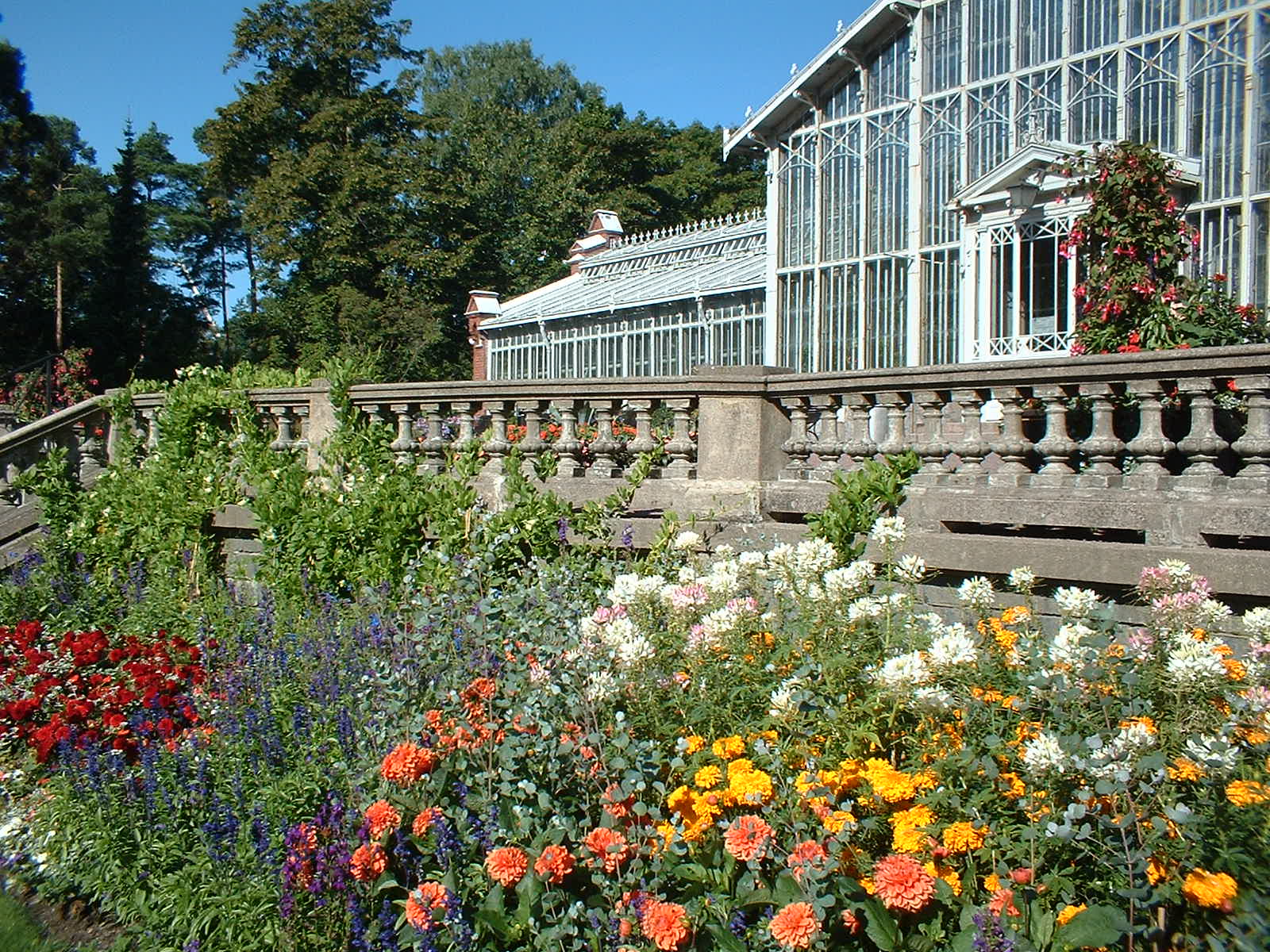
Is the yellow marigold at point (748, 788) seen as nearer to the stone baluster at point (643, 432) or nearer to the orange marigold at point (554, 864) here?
the orange marigold at point (554, 864)

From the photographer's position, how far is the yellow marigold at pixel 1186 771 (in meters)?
2.91

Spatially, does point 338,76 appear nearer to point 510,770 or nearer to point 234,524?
point 234,524

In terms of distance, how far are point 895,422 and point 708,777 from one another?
150 inches

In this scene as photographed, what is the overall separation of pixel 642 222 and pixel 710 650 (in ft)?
137

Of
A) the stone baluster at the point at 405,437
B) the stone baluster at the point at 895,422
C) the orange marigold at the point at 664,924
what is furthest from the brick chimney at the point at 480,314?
the orange marigold at the point at 664,924

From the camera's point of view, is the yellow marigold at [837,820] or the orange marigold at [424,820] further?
the orange marigold at [424,820]

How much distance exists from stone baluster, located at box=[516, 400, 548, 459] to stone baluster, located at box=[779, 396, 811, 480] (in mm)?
1715

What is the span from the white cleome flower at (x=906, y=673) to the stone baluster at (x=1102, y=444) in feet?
9.96

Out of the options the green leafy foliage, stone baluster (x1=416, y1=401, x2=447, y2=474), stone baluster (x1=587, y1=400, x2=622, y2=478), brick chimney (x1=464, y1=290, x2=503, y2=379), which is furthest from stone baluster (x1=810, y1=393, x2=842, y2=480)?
brick chimney (x1=464, y1=290, x2=503, y2=379)

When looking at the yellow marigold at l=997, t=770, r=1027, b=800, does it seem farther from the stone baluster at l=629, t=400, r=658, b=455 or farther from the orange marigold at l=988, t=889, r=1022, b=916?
the stone baluster at l=629, t=400, r=658, b=455

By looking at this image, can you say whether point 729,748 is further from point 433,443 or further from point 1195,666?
point 433,443

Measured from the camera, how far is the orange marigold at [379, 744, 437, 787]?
3.43 m

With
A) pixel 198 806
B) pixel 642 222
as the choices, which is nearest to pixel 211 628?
pixel 198 806

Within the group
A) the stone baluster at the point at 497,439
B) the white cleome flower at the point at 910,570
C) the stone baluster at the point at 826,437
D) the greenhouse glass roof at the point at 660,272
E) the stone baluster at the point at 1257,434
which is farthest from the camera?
the greenhouse glass roof at the point at 660,272
